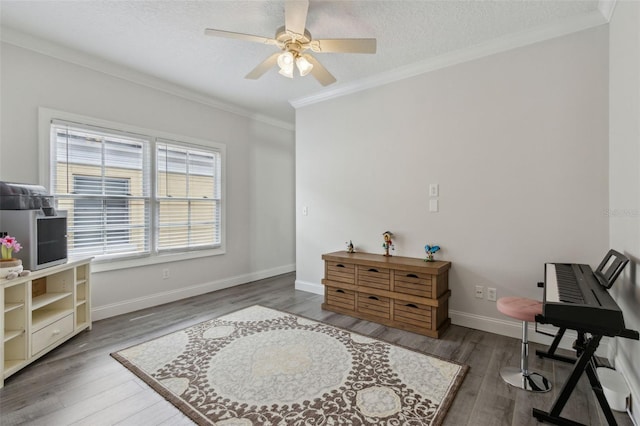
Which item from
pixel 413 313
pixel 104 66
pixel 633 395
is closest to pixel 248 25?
pixel 104 66

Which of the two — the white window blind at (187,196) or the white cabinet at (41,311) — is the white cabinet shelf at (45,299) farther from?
the white window blind at (187,196)

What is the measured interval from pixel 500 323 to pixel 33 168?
464 cm

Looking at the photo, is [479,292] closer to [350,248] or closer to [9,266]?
[350,248]

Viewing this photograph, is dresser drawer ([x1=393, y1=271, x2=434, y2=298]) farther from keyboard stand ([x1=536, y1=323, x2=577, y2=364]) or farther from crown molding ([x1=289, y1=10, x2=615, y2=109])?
crown molding ([x1=289, y1=10, x2=615, y2=109])

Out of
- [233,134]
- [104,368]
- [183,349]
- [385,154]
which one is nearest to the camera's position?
[104,368]

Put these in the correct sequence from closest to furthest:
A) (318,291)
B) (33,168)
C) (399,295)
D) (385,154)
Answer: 1. (33,168)
2. (399,295)
3. (385,154)
4. (318,291)

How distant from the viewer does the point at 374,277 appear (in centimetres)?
321

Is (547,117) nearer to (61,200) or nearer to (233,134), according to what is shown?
(233,134)

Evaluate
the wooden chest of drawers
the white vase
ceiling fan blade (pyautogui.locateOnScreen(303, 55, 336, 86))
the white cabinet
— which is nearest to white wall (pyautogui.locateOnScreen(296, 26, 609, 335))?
the wooden chest of drawers

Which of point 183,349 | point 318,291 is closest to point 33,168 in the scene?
point 183,349

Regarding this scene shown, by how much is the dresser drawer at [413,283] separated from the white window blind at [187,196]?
108 inches

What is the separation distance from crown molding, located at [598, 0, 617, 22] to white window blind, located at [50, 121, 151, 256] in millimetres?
4514

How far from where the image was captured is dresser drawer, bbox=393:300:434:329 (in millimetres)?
2836

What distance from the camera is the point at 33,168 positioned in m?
2.81
